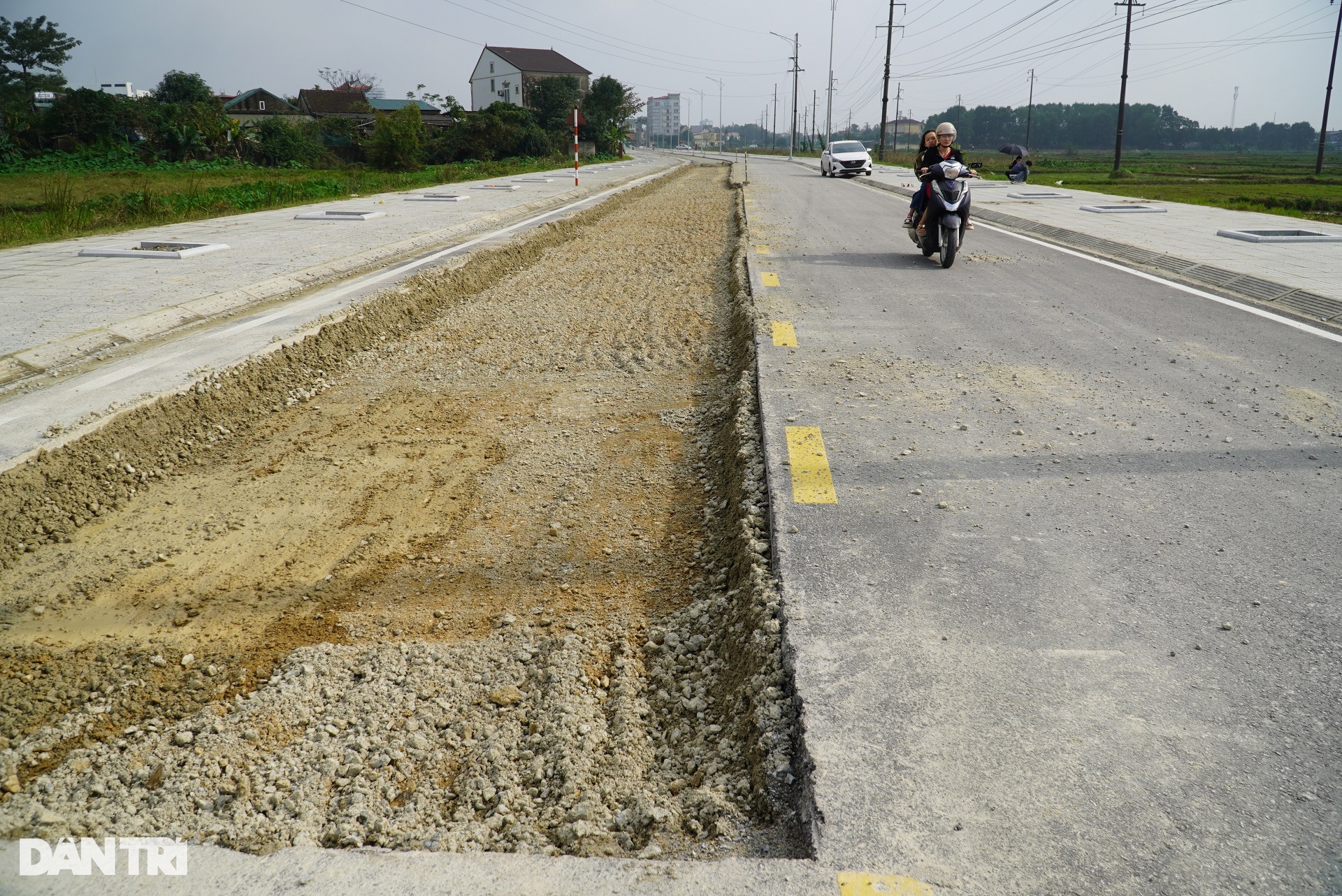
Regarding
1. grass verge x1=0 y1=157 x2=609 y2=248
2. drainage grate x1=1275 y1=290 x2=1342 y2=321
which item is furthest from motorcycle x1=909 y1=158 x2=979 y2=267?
grass verge x1=0 y1=157 x2=609 y2=248

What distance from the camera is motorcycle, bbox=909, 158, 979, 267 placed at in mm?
10539

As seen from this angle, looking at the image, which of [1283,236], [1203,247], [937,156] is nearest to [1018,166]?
[937,156]

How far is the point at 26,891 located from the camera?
79.6 inches

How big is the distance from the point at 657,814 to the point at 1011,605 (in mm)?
1451

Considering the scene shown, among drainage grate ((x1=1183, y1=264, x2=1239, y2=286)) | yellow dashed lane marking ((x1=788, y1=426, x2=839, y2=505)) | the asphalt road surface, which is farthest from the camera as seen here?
drainage grate ((x1=1183, y1=264, x2=1239, y2=286))

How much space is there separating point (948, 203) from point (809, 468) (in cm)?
746

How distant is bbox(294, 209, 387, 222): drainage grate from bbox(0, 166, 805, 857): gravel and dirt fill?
10677 mm

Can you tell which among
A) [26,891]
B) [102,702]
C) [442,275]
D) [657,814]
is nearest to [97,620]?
[102,702]

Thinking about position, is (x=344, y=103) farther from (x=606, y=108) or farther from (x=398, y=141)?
(x=398, y=141)

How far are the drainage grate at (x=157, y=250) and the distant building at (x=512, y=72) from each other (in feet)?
310

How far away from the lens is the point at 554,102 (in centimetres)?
7712

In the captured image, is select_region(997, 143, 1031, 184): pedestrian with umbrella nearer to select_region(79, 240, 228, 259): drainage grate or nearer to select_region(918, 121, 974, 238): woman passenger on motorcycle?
select_region(918, 121, 974, 238): woman passenger on motorcycle

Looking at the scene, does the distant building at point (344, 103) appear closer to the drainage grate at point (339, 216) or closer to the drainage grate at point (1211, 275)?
the drainage grate at point (339, 216)

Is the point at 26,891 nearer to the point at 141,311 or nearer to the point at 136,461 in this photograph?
the point at 136,461
